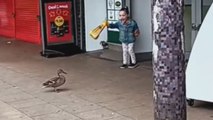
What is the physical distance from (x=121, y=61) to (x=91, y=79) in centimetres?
212

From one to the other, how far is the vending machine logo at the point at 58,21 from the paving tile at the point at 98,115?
18.6 ft

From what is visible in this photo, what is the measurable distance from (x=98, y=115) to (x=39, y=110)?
38.6 inches

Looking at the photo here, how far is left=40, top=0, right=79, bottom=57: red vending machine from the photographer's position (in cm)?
1221

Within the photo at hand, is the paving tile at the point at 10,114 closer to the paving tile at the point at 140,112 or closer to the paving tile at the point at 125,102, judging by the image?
the paving tile at the point at 125,102

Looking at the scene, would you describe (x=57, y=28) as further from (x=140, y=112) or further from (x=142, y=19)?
(x=140, y=112)

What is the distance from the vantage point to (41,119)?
21.9 feet

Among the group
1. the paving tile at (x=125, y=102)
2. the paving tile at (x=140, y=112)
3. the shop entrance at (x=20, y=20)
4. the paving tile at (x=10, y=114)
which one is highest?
the shop entrance at (x=20, y=20)

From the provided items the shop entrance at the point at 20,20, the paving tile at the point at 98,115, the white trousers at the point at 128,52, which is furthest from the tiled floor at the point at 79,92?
the shop entrance at the point at 20,20

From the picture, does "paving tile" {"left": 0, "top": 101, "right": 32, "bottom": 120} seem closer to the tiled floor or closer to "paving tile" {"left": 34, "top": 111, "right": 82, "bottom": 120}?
the tiled floor

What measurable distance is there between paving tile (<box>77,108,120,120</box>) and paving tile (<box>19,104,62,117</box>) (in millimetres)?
505

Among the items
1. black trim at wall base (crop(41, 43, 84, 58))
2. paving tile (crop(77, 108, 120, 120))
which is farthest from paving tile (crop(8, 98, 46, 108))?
black trim at wall base (crop(41, 43, 84, 58))

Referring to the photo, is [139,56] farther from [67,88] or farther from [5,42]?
[5,42]

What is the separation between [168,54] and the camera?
9.43 ft

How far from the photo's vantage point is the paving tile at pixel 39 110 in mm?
6996
